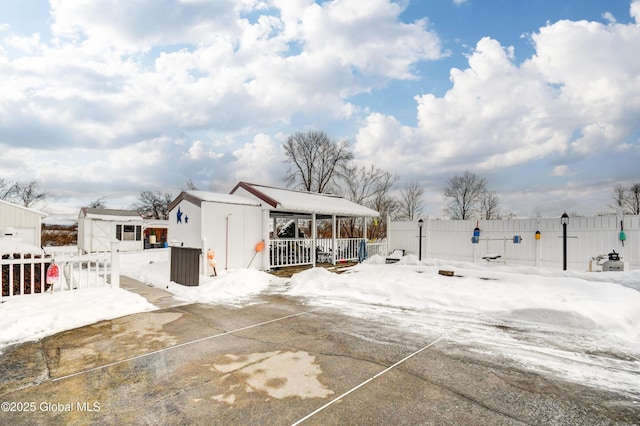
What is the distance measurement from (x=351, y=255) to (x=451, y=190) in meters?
27.1

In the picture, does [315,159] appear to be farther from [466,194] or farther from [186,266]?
[186,266]

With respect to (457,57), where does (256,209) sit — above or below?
below

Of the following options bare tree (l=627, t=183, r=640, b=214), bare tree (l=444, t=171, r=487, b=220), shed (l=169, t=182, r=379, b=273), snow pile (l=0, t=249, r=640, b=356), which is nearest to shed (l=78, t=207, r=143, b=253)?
shed (l=169, t=182, r=379, b=273)

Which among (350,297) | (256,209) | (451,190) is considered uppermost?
(451,190)

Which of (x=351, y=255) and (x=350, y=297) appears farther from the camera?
(x=351, y=255)

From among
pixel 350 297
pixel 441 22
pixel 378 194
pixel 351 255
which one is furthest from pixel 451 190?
pixel 350 297

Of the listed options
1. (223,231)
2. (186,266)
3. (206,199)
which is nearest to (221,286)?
(186,266)

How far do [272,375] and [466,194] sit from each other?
38243mm

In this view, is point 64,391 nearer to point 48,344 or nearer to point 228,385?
point 228,385

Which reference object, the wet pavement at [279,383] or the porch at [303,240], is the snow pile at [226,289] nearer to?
the wet pavement at [279,383]

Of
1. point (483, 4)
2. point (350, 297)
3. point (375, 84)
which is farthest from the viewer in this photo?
point (375, 84)

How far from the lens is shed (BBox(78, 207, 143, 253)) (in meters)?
22.2

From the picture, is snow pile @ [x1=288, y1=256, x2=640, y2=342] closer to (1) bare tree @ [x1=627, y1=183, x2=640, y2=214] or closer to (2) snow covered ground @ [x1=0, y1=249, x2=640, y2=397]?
(2) snow covered ground @ [x1=0, y1=249, x2=640, y2=397]

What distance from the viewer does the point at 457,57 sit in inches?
461
